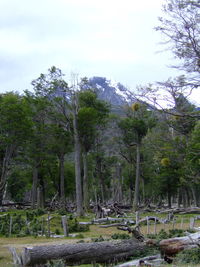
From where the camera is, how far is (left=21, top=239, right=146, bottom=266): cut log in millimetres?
10570

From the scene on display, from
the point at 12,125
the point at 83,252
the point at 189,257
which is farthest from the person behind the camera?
the point at 12,125

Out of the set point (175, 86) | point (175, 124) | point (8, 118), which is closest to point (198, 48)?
point (175, 86)

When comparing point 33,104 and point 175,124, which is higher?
point 33,104

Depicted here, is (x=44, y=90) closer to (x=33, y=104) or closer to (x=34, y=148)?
(x=33, y=104)

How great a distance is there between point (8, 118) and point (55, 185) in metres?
27.1

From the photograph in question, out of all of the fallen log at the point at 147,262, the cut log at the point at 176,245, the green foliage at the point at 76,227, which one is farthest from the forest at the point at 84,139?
the green foliage at the point at 76,227

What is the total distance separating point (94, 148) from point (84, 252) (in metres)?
40.1

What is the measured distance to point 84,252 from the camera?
11.6m

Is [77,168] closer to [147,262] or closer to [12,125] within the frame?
[12,125]

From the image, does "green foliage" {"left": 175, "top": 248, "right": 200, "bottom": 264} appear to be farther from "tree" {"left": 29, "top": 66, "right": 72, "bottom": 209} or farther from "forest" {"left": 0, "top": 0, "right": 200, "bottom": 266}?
"tree" {"left": 29, "top": 66, "right": 72, "bottom": 209}

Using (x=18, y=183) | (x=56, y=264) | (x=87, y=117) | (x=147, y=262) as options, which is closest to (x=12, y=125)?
(x=87, y=117)

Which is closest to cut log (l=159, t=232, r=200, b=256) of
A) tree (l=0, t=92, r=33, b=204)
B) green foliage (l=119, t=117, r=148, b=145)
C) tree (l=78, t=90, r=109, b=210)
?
tree (l=0, t=92, r=33, b=204)

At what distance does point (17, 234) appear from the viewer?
22062mm

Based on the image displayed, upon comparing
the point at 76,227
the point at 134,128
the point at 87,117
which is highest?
the point at 134,128
